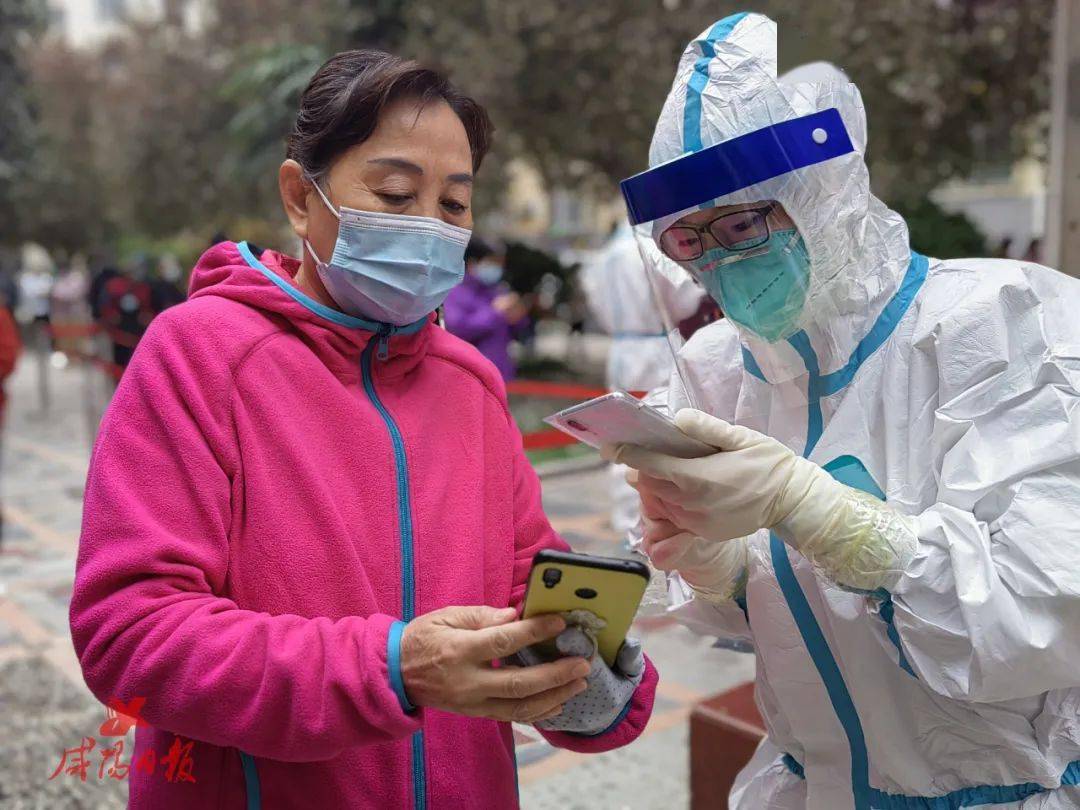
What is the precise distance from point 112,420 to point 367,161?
1.70ft

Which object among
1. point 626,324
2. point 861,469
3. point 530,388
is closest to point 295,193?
point 861,469

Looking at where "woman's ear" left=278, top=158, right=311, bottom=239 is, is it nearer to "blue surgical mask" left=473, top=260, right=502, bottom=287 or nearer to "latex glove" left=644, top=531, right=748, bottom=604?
"latex glove" left=644, top=531, right=748, bottom=604

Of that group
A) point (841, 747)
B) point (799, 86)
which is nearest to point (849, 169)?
point (799, 86)

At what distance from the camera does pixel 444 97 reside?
160 cm

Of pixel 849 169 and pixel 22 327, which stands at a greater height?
pixel 849 169

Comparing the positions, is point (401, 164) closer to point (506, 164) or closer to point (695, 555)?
point (695, 555)

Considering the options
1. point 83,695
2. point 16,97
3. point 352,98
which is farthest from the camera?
point 16,97

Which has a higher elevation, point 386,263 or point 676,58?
point 676,58

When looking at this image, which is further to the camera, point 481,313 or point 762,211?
point 481,313

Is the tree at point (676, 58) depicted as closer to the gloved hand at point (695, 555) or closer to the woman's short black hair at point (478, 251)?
the woman's short black hair at point (478, 251)

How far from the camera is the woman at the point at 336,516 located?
1.29 m

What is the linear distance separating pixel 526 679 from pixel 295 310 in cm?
63

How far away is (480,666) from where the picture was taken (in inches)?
51.0

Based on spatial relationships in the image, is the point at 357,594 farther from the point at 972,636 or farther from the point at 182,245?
the point at 182,245
